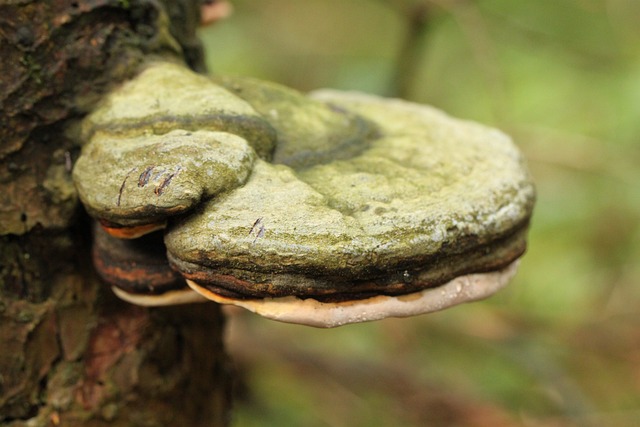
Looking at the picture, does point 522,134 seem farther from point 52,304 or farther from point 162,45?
point 52,304

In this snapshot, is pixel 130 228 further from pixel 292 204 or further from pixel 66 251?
pixel 66 251

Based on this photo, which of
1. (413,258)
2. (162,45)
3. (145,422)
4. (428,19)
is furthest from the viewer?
(428,19)

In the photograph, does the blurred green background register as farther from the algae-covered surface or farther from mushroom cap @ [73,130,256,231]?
mushroom cap @ [73,130,256,231]

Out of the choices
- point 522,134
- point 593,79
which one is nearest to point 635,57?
point 593,79

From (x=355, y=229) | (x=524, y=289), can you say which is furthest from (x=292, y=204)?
(x=524, y=289)

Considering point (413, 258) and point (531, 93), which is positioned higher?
point (413, 258)

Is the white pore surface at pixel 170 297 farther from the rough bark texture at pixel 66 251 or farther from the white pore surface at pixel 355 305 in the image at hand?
the rough bark texture at pixel 66 251

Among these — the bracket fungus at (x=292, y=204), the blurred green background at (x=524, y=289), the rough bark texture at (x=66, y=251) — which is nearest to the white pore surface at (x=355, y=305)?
the bracket fungus at (x=292, y=204)

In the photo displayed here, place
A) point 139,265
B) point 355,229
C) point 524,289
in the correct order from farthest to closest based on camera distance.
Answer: point 524,289 < point 139,265 < point 355,229
